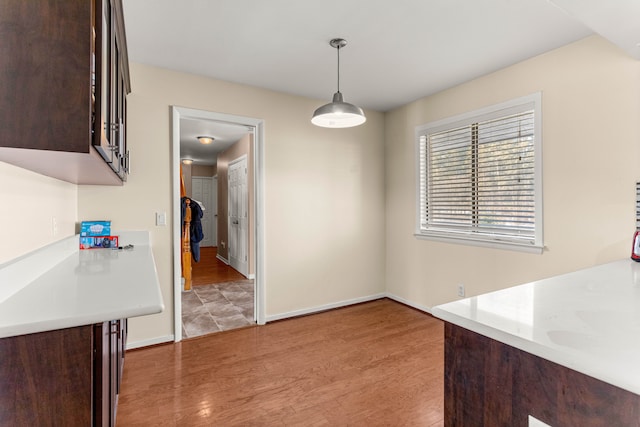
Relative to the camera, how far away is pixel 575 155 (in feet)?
7.91

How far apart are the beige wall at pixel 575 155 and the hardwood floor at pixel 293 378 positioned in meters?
0.93

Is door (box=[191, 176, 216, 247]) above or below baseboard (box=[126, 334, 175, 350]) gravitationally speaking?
above

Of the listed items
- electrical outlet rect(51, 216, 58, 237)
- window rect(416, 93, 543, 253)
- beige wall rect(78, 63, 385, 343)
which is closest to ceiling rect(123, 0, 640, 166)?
beige wall rect(78, 63, 385, 343)

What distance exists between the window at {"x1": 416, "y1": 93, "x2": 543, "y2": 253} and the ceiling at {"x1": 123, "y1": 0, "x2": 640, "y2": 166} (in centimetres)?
46

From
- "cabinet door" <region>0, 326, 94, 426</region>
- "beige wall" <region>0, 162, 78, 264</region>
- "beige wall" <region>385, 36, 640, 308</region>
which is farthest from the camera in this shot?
"beige wall" <region>385, 36, 640, 308</region>

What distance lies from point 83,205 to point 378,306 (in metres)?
3.13

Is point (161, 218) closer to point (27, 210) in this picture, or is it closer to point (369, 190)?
point (27, 210)

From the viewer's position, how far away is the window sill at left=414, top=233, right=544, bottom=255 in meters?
2.69

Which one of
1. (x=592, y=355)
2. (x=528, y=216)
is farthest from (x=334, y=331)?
(x=592, y=355)

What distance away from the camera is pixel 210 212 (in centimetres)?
916

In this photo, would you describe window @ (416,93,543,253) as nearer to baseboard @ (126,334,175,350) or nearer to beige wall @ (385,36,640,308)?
beige wall @ (385,36,640,308)

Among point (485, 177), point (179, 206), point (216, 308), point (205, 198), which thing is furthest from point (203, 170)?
point (485, 177)

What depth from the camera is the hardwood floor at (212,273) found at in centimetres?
525

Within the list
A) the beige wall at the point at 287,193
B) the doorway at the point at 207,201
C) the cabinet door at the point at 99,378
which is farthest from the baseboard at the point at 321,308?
the doorway at the point at 207,201
